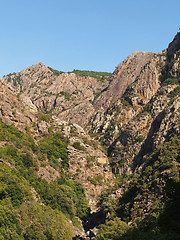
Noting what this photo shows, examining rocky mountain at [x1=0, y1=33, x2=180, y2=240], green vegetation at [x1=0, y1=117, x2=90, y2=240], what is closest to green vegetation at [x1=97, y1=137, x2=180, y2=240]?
rocky mountain at [x1=0, y1=33, x2=180, y2=240]

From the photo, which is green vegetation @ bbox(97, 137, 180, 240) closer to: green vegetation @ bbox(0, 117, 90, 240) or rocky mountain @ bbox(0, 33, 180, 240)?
rocky mountain @ bbox(0, 33, 180, 240)

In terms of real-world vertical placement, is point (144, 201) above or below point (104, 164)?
below

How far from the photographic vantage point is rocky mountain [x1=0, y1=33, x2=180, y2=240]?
69.1m

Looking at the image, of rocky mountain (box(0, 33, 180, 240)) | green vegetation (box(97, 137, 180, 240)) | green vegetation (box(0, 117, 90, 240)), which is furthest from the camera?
rocky mountain (box(0, 33, 180, 240))

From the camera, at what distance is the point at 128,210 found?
85062 millimetres

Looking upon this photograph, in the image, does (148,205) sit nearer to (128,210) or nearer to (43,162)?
(128,210)

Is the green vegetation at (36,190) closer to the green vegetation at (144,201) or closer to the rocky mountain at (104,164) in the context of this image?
the rocky mountain at (104,164)

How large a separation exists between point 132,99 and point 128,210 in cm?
10552

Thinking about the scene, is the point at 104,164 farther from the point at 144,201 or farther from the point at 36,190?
the point at 144,201

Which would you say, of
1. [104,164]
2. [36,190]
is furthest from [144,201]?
[104,164]

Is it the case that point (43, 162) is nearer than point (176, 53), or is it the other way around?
point (43, 162)

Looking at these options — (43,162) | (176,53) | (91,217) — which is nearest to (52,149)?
(43,162)

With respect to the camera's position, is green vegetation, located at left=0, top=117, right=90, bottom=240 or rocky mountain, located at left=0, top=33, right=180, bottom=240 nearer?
green vegetation, located at left=0, top=117, right=90, bottom=240

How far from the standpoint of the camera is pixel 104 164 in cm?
14750
